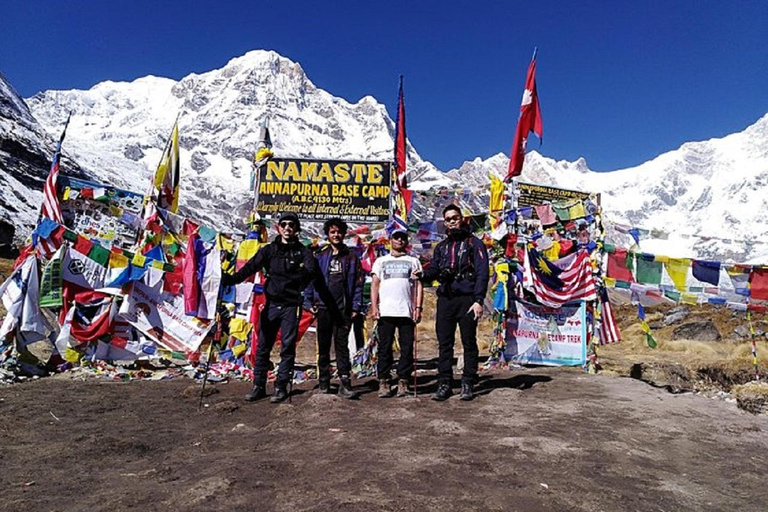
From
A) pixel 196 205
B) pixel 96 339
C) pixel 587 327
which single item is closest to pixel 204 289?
pixel 96 339

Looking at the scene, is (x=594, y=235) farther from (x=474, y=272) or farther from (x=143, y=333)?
(x=143, y=333)

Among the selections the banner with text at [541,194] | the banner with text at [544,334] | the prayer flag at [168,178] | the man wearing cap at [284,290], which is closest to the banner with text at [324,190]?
the prayer flag at [168,178]

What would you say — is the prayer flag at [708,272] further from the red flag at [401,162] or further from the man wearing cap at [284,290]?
the man wearing cap at [284,290]

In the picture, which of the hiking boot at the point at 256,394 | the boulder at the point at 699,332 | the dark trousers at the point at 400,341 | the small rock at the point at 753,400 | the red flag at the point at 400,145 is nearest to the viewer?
the small rock at the point at 753,400

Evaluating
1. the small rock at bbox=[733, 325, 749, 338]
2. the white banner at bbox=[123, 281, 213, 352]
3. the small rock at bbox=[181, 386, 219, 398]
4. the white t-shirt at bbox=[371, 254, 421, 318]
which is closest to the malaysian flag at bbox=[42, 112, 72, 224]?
the white banner at bbox=[123, 281, 213, 352]

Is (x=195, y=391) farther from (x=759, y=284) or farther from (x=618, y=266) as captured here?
(x=759, y=284)

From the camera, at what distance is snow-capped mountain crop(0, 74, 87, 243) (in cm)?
6436

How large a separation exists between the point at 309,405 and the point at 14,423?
2.49 m

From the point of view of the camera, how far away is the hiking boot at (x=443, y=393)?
530 cm

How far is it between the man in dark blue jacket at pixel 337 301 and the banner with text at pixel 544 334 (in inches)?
136

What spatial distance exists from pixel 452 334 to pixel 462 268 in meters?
0.71

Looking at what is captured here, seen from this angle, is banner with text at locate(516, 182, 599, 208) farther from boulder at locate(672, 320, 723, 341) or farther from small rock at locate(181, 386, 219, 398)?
small rock at locate(181, 386, 219, 398)

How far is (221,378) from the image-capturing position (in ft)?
21.9

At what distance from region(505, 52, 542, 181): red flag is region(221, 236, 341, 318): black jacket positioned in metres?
4.69
